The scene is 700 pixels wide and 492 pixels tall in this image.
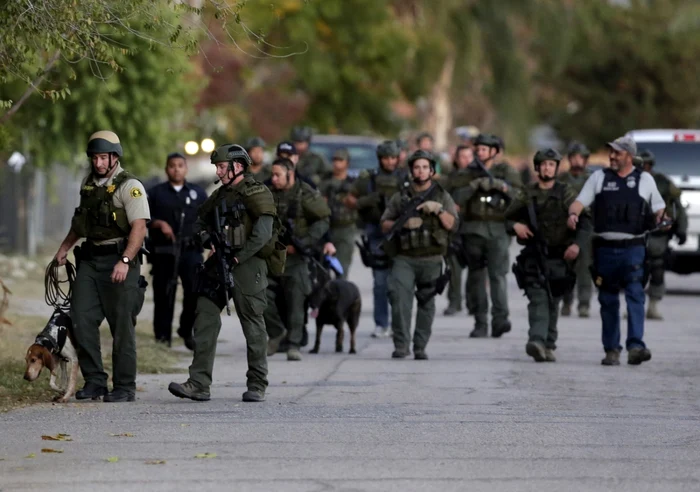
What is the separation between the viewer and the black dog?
50.0ft

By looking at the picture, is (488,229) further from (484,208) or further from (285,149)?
(285,149)

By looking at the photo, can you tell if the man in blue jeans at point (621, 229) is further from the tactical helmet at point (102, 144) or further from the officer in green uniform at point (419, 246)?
the tactical helmet at point (102, 144)

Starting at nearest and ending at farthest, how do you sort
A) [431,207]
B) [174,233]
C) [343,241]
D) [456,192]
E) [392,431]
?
1. [392,431]
2. [431,207]
3. [174,233]
4. [456,192]
5. [343,241]

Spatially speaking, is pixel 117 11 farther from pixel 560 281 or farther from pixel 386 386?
pixel 560 281

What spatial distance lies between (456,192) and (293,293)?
9.96ft

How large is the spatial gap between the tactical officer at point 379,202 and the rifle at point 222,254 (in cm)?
507

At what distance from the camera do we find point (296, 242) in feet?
48.8

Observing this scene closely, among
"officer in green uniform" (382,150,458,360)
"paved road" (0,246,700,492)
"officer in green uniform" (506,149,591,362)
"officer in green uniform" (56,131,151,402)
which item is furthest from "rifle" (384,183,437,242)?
"officer in green uniform" (56,131,151,402)

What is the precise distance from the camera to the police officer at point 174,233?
596 inches

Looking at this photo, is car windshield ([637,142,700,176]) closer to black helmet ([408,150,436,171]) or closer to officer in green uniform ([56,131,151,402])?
black helmet ([408,150,436,171])

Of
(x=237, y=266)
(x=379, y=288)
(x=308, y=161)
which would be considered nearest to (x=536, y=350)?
(x=379, y=288)

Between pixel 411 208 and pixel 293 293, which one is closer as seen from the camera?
pixel 411 208

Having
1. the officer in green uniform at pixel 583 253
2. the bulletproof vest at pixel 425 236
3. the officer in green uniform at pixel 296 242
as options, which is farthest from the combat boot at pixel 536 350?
the officer in green uniform at pixel 583 253

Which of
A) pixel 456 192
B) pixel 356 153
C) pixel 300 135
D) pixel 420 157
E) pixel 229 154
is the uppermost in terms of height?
pixel 356 153
